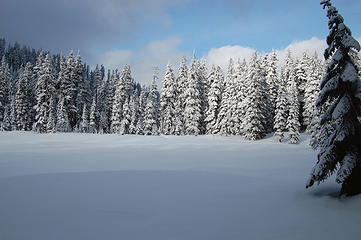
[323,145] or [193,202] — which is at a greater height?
[323,145]

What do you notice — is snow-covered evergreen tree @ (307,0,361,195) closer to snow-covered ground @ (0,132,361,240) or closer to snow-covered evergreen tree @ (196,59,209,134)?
snow-covered ground @ (0,132,361,240)

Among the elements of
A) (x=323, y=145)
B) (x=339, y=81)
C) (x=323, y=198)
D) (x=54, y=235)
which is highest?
(x=339, y=81)

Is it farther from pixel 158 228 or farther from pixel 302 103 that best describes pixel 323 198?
pixel 302 103

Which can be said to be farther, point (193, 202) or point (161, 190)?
point (161, 190)

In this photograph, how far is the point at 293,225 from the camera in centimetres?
944

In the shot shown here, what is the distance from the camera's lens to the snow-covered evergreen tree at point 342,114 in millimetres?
11258

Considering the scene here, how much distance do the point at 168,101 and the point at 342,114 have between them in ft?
182

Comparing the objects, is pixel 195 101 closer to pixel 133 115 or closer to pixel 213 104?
pixel 213 104

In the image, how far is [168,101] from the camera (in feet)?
216

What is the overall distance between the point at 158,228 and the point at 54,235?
3017 mm

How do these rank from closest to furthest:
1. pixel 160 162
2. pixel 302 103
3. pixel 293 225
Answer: pixel 293 225 < pixel 160 162 < pixel 302 103

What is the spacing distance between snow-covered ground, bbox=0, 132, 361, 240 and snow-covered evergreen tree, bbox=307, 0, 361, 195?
1046 millimetres

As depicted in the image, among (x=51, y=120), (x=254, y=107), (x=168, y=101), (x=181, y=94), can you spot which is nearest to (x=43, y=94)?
(x=51, y=120)

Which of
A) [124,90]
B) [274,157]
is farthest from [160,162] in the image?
[124,90]
